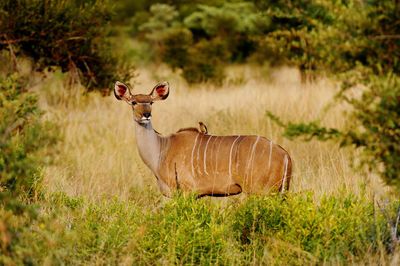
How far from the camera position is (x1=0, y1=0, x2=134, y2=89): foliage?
23.4 feet

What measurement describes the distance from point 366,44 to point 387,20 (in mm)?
185

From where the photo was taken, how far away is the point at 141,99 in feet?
A: 14.2

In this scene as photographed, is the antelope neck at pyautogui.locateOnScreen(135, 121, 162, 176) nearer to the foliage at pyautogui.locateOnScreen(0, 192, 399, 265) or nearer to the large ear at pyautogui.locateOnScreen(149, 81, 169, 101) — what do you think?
the large ear at pyautogui.locateOnScreen(149, 81, 169, 101)

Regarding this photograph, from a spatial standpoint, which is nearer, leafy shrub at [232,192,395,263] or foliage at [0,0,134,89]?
leafy shrub at [232,192,395,263]

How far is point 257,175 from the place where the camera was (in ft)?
12.9

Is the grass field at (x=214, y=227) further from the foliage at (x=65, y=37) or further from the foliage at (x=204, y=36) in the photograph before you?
the foliage at (x=204, y=36)

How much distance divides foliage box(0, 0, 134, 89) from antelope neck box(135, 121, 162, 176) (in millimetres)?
3520

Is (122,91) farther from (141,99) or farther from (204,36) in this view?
(204,36)

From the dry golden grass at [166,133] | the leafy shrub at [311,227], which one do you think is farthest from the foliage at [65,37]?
the leafy shrub at [311,227]

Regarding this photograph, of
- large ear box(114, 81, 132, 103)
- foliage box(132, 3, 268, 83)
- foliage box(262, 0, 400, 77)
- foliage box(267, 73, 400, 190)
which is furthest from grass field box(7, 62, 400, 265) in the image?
foliage box(132, 3, 268, 83)

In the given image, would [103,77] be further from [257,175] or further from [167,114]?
[257,175]

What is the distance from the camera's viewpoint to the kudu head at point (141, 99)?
14.0ft

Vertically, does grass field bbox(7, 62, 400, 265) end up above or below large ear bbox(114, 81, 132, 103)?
below

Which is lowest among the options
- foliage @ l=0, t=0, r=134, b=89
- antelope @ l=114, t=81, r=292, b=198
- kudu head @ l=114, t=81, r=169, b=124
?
antelope @ l=114, t=81, r=292, b=198
